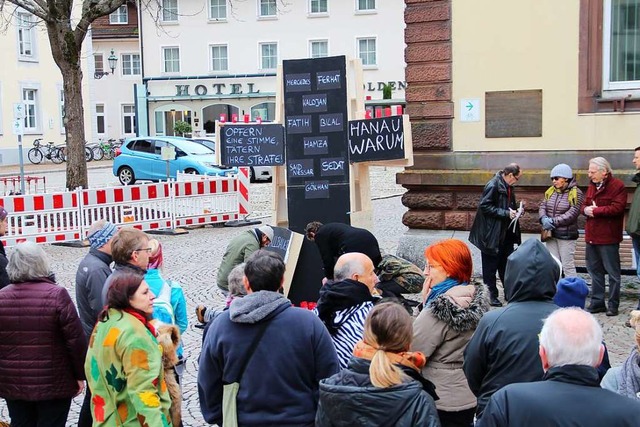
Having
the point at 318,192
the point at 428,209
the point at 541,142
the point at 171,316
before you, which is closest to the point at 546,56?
the point at 541,142

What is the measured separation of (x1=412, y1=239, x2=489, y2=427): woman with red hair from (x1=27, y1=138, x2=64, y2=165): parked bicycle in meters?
39.8

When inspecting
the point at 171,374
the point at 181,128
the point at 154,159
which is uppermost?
the point at 181,128

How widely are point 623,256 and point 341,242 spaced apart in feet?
16.2

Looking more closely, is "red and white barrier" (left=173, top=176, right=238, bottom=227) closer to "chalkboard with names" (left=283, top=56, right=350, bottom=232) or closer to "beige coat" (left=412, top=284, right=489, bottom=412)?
"chalkboard with names" (left=283, top=56, right=350, bottom=232)

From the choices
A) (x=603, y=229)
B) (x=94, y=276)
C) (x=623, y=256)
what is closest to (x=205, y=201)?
(x=623, y=256)

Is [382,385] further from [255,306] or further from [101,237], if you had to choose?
[101,237]

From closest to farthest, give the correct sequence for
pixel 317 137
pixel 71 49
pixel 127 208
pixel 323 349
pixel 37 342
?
pixel 323 349 → pixel 37 342 → pixel 317 137 → pixel 127 208 → pixel 71 49

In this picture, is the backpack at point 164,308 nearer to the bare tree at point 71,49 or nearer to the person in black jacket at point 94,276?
the person in black jacket at point 94,276

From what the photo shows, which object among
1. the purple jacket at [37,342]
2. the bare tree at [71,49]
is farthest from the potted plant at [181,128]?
the purple jacket at [37,342]

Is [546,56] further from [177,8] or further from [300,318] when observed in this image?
[177,8]

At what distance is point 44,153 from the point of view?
42.8 metres

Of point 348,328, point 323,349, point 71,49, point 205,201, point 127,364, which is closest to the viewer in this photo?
point 323,349

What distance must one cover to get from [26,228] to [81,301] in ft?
34.9

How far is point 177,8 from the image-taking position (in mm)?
51906
